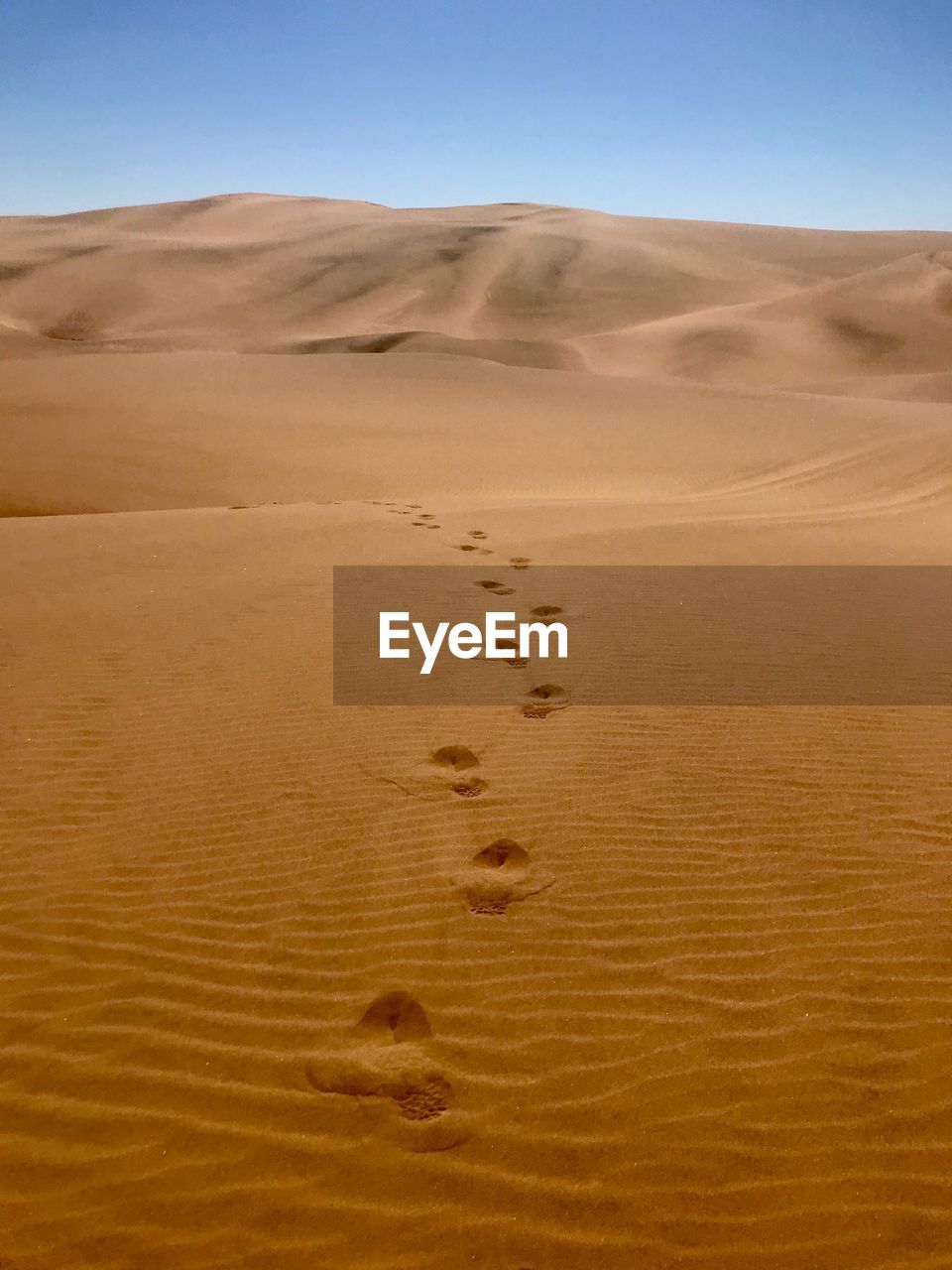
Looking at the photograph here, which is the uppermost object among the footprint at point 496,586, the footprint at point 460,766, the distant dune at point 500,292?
the distant dune at point 500,292

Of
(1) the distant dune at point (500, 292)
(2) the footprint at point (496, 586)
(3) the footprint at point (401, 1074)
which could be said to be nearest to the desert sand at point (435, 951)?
(3) the footprint at point (401, 1074)

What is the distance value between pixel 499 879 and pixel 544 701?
6.62 ft

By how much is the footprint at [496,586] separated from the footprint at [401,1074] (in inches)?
204

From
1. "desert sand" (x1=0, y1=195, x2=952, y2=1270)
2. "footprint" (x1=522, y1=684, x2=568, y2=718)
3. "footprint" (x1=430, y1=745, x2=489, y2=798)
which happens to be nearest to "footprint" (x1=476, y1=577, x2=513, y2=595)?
"desert sand" (x1=0, y1=195, x2=952, y2=1270)

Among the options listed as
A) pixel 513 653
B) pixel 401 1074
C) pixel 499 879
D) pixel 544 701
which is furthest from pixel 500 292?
pixel 401 1074

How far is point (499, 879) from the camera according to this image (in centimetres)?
395

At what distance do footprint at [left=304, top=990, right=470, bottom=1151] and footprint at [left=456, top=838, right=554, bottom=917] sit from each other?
24.8 inches

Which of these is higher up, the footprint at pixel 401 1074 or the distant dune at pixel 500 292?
the distant dune at pixel 500 292

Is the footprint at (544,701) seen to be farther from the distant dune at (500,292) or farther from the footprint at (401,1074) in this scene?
the distant dune at (500,292)

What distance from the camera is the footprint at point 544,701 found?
564 cm

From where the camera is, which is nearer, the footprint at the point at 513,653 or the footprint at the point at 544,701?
the footprint at the point at 544,701

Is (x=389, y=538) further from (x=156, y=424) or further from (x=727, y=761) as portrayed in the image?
(x=156, y=424)

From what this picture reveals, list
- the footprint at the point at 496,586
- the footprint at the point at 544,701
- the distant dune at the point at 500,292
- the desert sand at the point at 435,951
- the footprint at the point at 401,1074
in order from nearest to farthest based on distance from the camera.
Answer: the desert sand at the point at 435,951 → the footprint at the point at 401,1074 → the footprint at the point at 544,701 → the footprint at the point at 496,586 → the distant dune at the point at 500,292

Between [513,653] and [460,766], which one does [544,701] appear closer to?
[513,653]
